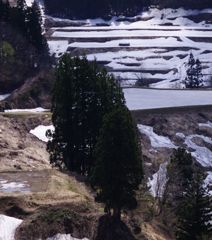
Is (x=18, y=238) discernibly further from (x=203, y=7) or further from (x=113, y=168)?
(x=203, y=7)

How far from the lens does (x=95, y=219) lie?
19.6 m

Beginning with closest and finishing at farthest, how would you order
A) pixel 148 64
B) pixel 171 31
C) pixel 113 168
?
pixel 113 168, pixel 148 64, pixel 171 31

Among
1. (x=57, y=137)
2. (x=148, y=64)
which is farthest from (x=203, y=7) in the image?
(x=57, y=137)

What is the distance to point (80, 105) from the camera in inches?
1072

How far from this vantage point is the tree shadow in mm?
19081

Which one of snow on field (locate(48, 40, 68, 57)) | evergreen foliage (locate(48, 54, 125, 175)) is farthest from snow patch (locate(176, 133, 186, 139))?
snow on field (locate(48, 40, 68, 57))

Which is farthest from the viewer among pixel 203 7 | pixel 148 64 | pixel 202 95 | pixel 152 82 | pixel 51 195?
pixel 203 7

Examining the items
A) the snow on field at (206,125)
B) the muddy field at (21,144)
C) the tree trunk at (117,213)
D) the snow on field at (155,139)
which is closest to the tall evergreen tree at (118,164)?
the tree trunk at (117,213)

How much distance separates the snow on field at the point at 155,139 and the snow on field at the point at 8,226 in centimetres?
1910

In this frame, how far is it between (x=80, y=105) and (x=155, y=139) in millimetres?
11997

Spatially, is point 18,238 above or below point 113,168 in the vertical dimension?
below

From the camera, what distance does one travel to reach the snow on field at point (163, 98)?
144 ft

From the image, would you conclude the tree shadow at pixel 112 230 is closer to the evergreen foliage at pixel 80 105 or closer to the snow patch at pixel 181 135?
the evergreen foliage at pixel 80 105

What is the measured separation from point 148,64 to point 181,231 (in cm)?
6866
